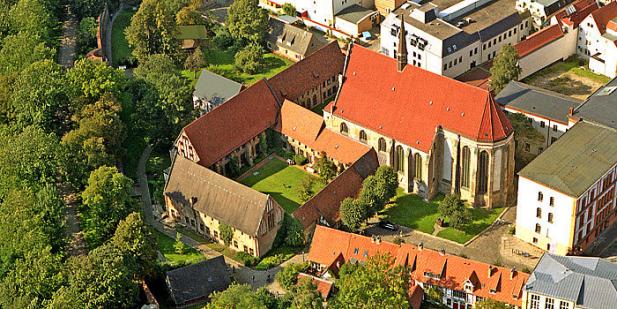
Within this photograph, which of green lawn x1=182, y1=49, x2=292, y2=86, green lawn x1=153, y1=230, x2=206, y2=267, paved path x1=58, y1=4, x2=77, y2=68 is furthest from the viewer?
paved path x1=58, y1=4, x2=77, y2=68

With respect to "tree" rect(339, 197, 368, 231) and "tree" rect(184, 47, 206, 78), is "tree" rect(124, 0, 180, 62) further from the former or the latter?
"tree" rect(339, 197, 368, 231)

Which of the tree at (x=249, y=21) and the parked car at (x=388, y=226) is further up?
the tree at (x=249, y=21)

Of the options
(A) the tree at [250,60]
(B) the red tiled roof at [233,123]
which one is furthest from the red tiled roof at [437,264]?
(A) the tree at [250,60]

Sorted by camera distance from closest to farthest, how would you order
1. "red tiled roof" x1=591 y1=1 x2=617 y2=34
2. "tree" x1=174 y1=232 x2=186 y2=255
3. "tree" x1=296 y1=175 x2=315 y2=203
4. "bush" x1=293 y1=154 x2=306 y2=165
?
"tree" x1=174 y1=232 x2=186 y2=255 < "tree" x1=296 y1=175 x2=315 y2=203 < "bush" x1=293 y1=154 x2=306 y2=165 < "red tiled roof" x1=591 y1=1 x2=617 y2=34

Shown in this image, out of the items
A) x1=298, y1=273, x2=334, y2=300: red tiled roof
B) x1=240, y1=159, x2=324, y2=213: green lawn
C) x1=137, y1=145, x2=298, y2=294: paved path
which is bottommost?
x1=137, y1=145, x2=298, y2=294: paved path

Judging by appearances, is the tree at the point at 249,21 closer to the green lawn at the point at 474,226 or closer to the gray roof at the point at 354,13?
the gray roof at the point at 354,13

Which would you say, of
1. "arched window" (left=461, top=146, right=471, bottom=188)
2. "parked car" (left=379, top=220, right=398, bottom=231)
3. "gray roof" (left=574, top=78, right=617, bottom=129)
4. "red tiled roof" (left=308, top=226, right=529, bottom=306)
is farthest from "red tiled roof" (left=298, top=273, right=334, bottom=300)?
"gray roof" (left=574, top=78, right=617, bottom=129)

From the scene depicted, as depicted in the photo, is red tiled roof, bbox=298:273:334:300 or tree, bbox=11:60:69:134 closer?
red tiled roof, bbox=298:273:334:300

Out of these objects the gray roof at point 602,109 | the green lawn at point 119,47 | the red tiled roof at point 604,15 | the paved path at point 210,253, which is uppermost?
the red tiled roof at point 604,15
